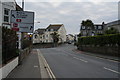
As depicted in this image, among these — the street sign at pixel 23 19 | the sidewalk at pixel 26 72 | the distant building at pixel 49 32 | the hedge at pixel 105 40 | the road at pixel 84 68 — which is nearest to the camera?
the sidewalk at pixel 26 72

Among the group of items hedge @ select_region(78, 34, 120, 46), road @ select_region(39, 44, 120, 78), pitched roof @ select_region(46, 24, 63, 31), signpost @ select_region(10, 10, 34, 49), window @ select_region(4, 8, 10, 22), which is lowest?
road @ select_region(39, 44, 120, 78)

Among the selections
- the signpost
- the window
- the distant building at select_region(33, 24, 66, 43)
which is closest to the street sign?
the signpost

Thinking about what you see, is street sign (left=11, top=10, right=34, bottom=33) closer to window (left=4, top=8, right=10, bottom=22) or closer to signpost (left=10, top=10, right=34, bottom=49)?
signpost (left=10, top=10, right=34, bottom=49)

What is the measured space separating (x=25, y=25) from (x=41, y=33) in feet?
328

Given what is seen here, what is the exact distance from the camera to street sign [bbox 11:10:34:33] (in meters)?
15.7

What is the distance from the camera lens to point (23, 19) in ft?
53.6

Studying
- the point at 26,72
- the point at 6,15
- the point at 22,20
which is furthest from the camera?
the point at 6,15

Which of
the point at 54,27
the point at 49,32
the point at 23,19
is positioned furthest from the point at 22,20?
the point at 54,27

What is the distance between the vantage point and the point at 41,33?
11631cm

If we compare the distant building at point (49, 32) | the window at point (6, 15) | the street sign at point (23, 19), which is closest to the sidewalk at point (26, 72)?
the street sign at point (23, 19)

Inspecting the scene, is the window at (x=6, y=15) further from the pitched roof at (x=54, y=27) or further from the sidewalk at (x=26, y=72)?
the pitched roof at (x=54, y=27)

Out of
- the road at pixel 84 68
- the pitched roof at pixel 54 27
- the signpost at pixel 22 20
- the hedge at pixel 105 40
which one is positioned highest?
the pitched roof at pixel 54 27

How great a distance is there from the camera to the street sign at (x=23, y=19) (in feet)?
51.5

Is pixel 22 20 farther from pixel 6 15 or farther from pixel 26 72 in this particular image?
pixel 6 15
